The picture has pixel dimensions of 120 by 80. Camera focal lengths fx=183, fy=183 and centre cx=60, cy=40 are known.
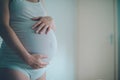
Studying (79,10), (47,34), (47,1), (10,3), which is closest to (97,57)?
(79,10)

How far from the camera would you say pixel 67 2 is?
96.3 inches

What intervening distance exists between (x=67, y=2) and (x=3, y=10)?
5.61 feet

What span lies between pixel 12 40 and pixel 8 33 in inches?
1.4

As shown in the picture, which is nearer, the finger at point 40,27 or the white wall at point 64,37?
the finger at point 40,27

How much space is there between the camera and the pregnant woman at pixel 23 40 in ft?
2.66

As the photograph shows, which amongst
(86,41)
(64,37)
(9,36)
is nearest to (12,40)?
(9,36)

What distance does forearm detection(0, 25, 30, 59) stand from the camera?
799 millimetres

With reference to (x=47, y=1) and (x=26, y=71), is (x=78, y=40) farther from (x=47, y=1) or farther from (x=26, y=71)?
(x=26, y=71)

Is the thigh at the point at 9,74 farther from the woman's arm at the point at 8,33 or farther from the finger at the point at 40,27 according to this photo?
the finger at the point at 40,27

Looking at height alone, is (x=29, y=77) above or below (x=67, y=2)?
below

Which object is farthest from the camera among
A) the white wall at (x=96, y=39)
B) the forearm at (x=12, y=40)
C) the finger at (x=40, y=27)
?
the white wall at (x=96, y=39)

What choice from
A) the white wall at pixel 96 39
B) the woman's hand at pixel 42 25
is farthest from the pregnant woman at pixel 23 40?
the white wall at pixel 96 39

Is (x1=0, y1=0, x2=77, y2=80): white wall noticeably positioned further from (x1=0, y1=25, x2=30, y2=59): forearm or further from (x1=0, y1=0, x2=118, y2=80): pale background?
(x1=0, y1=25, x2=30, y2=59): forearm

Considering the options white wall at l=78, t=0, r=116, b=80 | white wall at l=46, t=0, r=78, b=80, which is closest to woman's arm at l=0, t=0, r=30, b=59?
white wall at l=46, t=0, r=78, b=80
